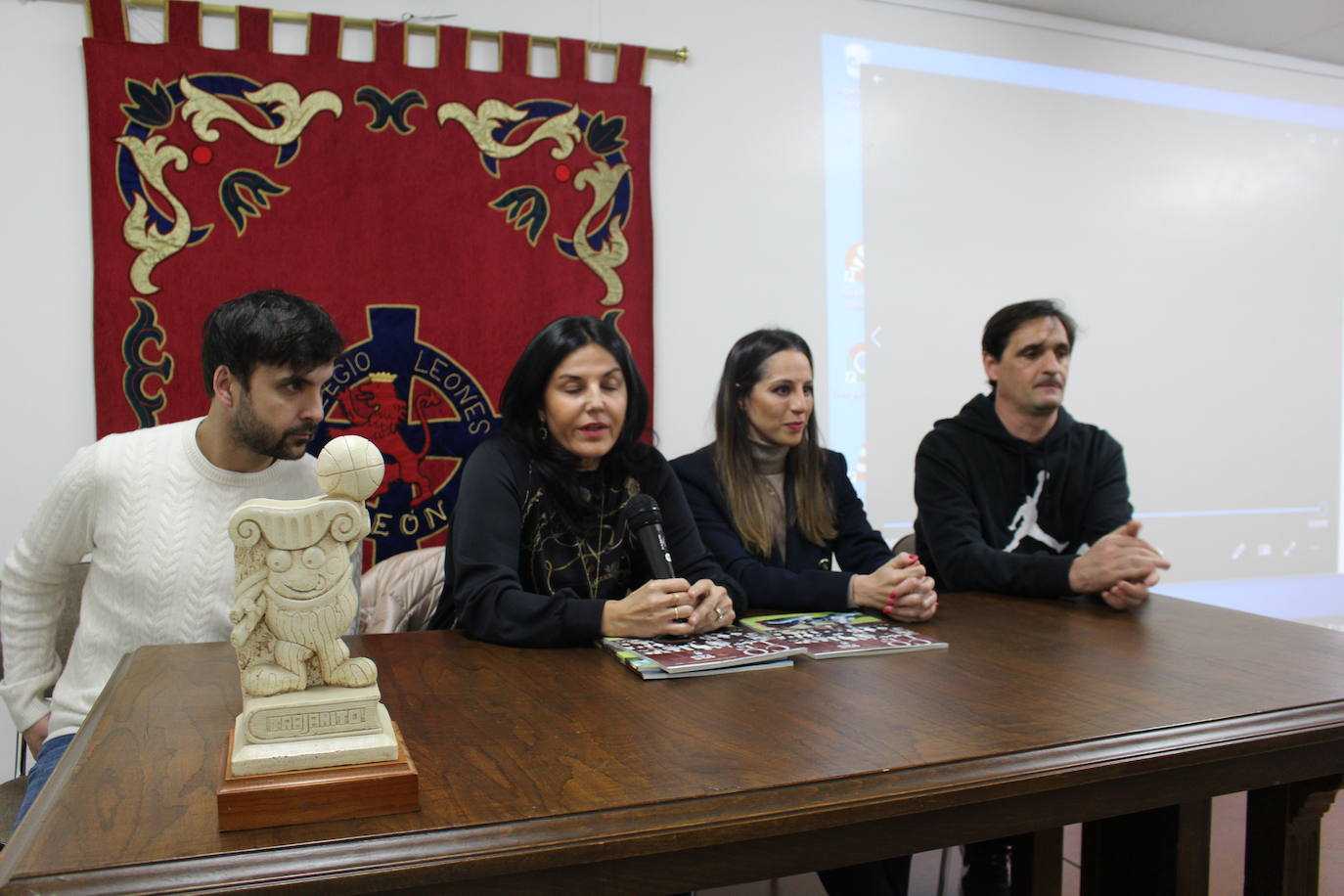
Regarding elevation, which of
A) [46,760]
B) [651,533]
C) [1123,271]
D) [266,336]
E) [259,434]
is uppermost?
[1123,271]

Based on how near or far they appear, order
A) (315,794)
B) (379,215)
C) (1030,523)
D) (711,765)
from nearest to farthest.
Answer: (315,794), (711,765), (1030,523), (379,215)

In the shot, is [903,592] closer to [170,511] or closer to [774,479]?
[774,479]

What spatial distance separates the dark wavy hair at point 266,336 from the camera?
165cm

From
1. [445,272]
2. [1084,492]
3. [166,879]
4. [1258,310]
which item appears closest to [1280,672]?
[1084,492]

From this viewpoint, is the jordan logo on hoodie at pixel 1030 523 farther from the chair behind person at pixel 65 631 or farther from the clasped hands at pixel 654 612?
the chair behind person at pixel 65 631

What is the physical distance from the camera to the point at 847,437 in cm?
351

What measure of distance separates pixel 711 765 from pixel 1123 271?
11.7ft

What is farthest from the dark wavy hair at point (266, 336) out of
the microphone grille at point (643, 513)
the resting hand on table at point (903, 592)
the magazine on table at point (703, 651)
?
the resting hand on table at point (903, 592)

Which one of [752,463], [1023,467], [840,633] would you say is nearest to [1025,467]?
[1023,467]

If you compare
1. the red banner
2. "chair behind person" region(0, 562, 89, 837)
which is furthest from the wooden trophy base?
the red banner

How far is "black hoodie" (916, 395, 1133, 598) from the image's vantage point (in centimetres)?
227

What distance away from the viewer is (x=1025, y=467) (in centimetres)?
231

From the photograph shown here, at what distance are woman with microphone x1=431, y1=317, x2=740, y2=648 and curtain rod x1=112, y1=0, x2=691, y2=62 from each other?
5.09 feet

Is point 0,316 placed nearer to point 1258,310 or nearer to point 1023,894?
point 1023,894
